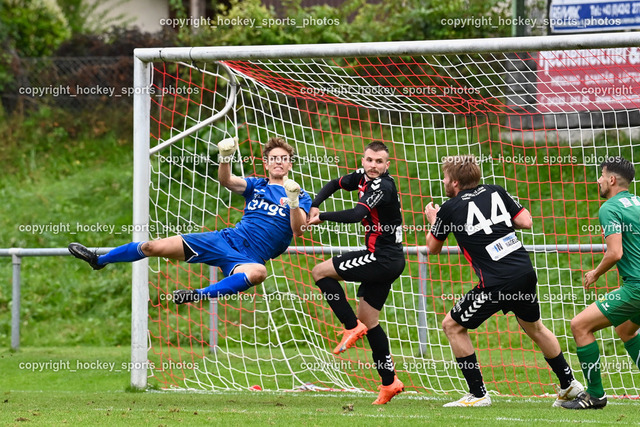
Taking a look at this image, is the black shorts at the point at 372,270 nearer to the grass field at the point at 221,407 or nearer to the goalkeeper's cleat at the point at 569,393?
the grass field at the point at 221,407

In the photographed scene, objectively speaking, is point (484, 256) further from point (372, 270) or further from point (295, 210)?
point (295, 210)

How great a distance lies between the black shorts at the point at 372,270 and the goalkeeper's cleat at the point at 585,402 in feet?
5.48

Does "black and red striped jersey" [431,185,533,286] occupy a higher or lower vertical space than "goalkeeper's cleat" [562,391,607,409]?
higher

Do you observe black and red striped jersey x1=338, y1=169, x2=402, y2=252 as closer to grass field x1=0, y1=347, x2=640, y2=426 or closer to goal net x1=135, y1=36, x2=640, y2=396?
goal net x1=135, y1=36, x2=640, y2=396

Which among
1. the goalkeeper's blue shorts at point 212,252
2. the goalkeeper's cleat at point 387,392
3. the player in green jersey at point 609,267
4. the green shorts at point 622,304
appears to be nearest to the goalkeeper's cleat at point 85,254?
the goalkeeper's blue shorts at point 212,252

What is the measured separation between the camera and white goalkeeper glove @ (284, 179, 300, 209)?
6.45 metres

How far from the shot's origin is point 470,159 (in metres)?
6.56

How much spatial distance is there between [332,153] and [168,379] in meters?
5.87

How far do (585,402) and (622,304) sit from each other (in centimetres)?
83

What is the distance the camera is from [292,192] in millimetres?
6516

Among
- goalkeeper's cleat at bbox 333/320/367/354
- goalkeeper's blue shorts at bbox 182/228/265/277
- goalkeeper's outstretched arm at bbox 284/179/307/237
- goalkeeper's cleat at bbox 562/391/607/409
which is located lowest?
goalkeeper's cleat at bbox 562/391/607/409

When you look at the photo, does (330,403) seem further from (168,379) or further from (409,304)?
(409,304)

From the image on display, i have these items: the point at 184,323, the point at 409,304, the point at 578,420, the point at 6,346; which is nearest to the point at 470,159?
the point at 578,420

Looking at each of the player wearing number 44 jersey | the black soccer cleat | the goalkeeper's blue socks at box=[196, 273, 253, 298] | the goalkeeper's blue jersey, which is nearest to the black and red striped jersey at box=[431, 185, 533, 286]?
the player wearing number 44 jersey
